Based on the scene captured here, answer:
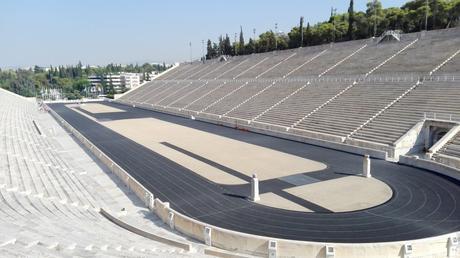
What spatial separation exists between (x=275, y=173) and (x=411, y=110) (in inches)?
501

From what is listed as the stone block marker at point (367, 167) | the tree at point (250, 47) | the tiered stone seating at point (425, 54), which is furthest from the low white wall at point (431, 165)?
the tree at point (250, 47)

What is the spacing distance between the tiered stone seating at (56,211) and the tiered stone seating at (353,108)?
17379 millimetres

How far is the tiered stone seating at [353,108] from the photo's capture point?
91.4ft

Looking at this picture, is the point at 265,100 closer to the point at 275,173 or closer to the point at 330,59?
the point at 330,59

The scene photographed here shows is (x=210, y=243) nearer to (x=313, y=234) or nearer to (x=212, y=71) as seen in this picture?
(x=313, y=234)

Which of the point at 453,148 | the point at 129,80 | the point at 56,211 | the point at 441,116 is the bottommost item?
the point at 56,211

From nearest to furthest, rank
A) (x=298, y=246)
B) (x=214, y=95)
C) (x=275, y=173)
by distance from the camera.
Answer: (x=298, y=246)
(x=275, y=173)
(x=214, y=95)

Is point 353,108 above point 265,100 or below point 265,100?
below

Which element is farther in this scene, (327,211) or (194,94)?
(194,94)

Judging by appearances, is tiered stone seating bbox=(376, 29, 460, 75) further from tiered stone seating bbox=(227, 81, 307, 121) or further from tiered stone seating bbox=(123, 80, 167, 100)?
tiered stone seating bbox=(123, 80, 167, 100)

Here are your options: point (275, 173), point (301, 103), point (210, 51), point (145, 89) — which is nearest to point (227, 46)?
point (210, 51)

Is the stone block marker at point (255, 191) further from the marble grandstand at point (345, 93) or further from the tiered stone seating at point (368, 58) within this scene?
the tiered stone seating at point (368, 58)

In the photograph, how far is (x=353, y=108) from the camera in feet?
99.2

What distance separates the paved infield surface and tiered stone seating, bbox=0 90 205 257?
2.25m
